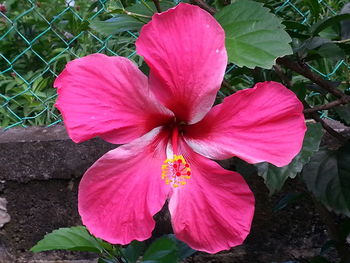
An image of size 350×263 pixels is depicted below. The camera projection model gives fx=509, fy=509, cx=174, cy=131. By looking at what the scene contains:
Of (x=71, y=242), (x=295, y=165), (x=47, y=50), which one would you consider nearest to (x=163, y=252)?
(x=71, y=242)

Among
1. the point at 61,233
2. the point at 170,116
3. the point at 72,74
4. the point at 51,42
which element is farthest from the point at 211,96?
the point at 51,42

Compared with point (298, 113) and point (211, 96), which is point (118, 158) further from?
point (298, 113)

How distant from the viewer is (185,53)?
728 millimetres

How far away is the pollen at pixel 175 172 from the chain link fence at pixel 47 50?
1097mm

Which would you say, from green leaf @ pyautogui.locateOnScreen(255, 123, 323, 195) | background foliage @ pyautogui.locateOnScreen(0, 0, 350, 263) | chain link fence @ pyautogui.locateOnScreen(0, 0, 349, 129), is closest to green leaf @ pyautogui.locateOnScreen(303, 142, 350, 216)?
background foliage @ pyautogui.locateOnScreen(0, 0, 350, 263)

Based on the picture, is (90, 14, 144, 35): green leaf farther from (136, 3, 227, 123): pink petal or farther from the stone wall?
the stone wall

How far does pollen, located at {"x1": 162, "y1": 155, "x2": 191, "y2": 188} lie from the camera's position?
0.79 meters

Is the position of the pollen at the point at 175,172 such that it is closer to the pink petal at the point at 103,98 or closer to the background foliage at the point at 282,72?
the pink petal at the point at 103,98

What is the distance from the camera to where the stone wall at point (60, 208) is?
171 centimetres

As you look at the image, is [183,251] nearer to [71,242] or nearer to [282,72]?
[71,242]

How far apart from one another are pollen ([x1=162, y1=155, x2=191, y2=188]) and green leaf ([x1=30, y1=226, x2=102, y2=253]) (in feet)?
1.17

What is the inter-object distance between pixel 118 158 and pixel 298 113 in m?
0.28

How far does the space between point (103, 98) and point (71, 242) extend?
46 centimetres

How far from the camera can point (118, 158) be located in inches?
30.9
